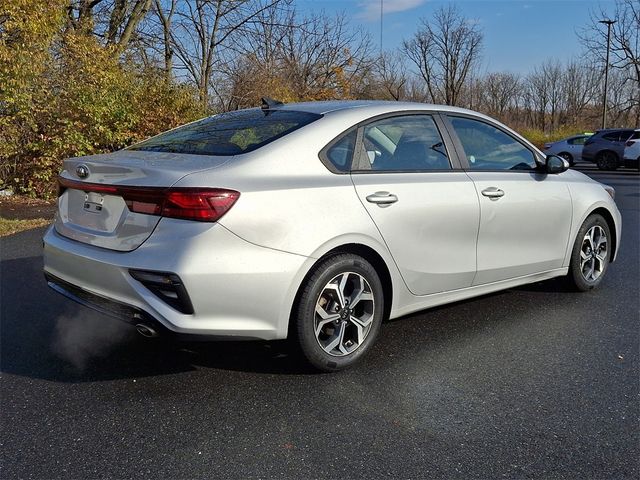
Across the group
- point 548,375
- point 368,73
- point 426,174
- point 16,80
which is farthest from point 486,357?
point 368,73

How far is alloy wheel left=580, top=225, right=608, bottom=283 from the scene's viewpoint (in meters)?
4.99

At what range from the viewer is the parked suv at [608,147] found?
21.4 m

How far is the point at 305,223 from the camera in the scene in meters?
3.04

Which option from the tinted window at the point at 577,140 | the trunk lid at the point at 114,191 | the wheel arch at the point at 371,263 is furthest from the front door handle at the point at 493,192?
the tinted window at the point at 577,140

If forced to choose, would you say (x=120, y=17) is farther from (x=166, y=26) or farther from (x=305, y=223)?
(x=305, y=223)

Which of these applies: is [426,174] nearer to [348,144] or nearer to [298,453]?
[348,144]

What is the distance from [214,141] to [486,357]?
2149mm

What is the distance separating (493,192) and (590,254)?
1.58 meters

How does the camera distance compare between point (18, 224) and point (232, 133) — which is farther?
point (18, 224)

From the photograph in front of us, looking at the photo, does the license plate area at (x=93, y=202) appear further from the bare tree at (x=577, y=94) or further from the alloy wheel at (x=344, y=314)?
the bare tree at (x=577, y=94)

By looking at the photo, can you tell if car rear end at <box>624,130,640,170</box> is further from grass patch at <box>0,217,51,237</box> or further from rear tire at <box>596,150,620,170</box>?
grass patch at <box>0,217,51,237</box>

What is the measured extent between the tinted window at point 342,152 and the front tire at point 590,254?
8.01ft

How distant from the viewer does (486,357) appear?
11.9 feet

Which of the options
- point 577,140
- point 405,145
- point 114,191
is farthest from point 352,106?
point 577,140
